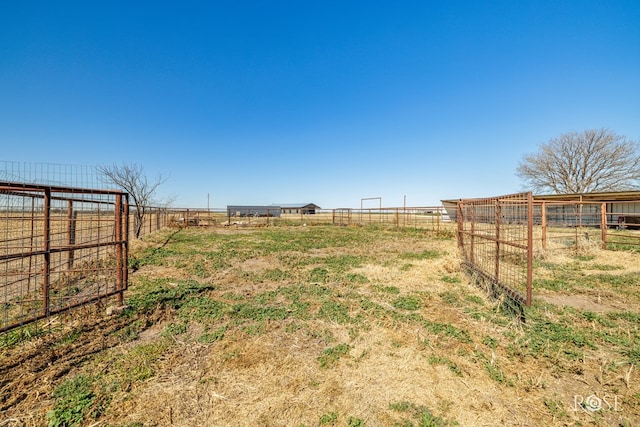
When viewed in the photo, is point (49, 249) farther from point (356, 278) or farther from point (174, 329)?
point (356, 278)

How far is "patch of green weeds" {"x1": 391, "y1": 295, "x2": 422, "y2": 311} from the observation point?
469cm

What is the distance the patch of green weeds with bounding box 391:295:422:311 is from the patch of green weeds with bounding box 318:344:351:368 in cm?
171

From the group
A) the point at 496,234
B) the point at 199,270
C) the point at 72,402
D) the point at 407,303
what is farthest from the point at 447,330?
the point at 199,270

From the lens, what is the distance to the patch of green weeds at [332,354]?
9.99 ft

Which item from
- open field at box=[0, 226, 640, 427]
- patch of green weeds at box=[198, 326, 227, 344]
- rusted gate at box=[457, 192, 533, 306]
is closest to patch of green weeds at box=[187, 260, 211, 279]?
open field at box=[0, 226, 640, 427]

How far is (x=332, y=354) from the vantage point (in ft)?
10.6

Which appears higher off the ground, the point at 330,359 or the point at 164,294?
the point at 164,294

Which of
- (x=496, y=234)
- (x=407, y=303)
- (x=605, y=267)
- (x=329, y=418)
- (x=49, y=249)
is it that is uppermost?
(x=496, y=234)

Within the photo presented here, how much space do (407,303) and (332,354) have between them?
7.21 ft

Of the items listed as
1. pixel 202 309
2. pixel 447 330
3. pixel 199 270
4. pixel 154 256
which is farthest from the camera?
pixel 154 256

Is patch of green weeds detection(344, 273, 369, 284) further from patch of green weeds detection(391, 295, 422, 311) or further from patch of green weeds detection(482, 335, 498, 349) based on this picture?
patch of green weeds detection(482, 335, 498, 349)

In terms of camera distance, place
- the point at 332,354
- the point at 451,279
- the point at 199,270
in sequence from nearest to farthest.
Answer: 1. the point at 332,354
2. the point at 451,279
3. the point at 199,270

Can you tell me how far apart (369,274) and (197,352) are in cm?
457

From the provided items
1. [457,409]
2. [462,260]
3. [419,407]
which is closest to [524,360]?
[457,409]
